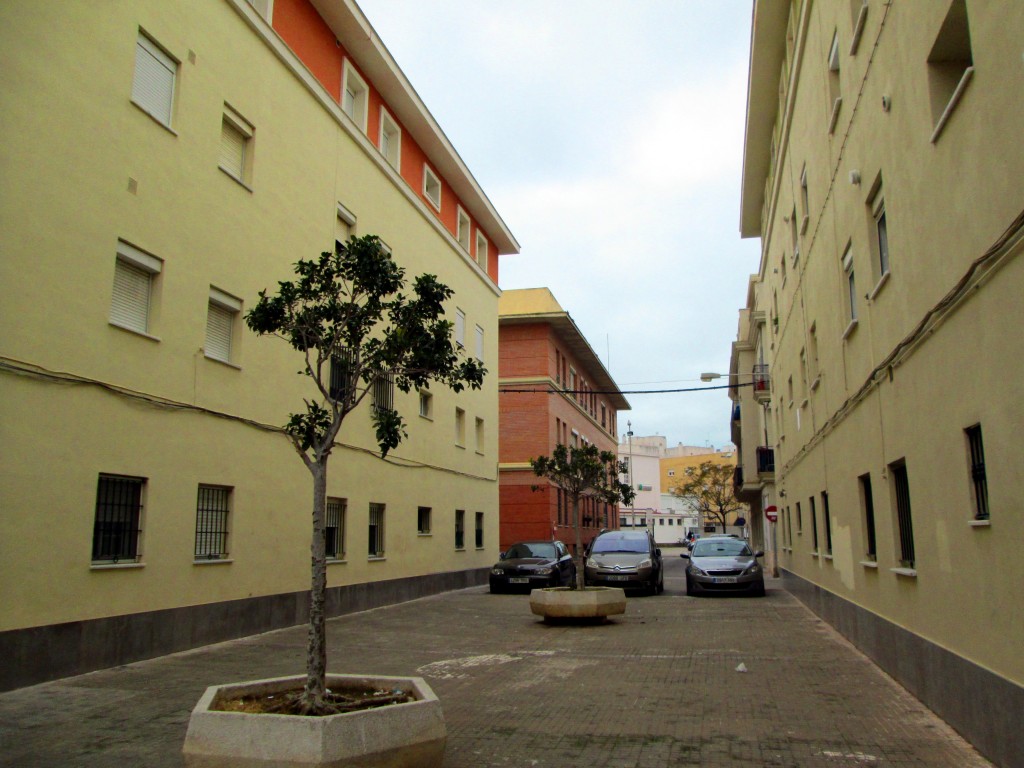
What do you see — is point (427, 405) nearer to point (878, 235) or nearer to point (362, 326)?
point (878, 235)

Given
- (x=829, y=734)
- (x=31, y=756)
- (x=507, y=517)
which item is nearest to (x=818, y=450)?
(x=829, y=734)

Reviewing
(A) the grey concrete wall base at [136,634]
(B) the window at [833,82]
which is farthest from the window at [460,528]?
(B) the window at [833,82]

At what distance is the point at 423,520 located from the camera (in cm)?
2178

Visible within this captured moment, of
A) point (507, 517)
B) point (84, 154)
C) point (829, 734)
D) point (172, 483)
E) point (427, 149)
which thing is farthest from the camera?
point (507, 517)

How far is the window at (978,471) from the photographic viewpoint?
6.05 m

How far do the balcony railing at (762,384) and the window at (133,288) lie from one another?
22.3 metres

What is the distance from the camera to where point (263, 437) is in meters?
13.6

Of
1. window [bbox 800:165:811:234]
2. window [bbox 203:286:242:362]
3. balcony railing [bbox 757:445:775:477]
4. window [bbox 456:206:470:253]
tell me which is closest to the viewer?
window [bbox 203:286:242:362]

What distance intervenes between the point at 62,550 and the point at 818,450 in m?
11.9

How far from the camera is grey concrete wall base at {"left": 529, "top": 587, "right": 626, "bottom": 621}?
13.8m

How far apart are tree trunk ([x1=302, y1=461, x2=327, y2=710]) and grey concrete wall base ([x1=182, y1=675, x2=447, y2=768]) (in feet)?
2.06

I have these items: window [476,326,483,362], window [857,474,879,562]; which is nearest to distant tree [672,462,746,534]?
window [476,326,483,362]

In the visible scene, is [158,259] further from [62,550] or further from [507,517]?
[507,517]

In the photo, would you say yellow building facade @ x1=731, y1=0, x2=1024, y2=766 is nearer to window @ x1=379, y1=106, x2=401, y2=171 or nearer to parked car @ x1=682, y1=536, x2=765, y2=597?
parked car @ x1=682, y1=536, x2=765, y2=597
